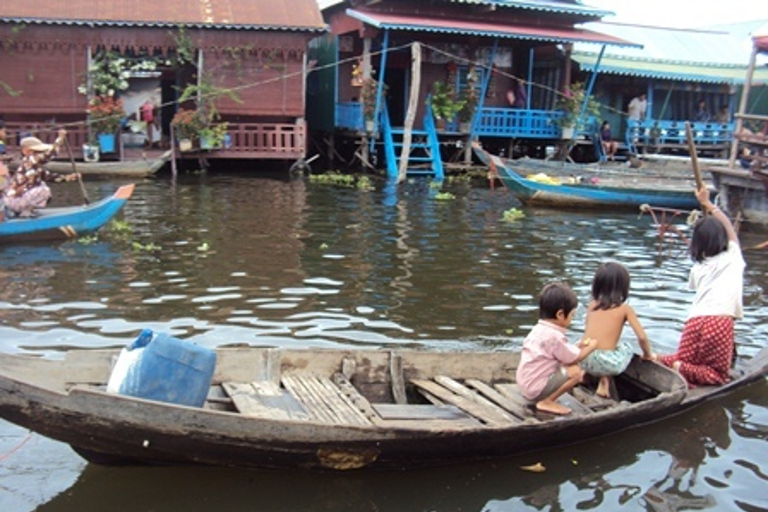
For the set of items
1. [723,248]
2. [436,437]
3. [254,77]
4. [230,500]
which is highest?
[254,77]

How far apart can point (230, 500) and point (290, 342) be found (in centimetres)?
287

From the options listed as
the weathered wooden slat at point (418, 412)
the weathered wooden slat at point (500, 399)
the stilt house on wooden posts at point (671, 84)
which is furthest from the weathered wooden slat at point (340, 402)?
the stilt house on wooden posts at point (671, 84)

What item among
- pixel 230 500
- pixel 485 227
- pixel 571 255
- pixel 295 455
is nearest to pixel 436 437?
pixel 295 455

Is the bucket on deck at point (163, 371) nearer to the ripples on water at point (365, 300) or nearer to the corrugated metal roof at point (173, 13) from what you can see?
the ripples on water at point (365, 300)

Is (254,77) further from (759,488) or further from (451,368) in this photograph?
(759,488)

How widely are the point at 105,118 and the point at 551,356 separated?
15.4 metres

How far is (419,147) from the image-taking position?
2192 cm

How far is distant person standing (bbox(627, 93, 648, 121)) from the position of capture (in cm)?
2408

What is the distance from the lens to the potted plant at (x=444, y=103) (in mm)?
20797

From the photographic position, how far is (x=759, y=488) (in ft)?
16.7

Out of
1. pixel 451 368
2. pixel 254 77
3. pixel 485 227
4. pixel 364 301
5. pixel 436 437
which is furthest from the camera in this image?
pixel 254 77

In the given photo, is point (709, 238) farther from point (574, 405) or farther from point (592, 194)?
point (592, 194)

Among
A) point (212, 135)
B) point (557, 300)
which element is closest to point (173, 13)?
point (212, 135)

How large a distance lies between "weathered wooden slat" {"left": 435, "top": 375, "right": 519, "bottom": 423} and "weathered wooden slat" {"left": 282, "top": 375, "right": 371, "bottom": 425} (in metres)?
0.85
